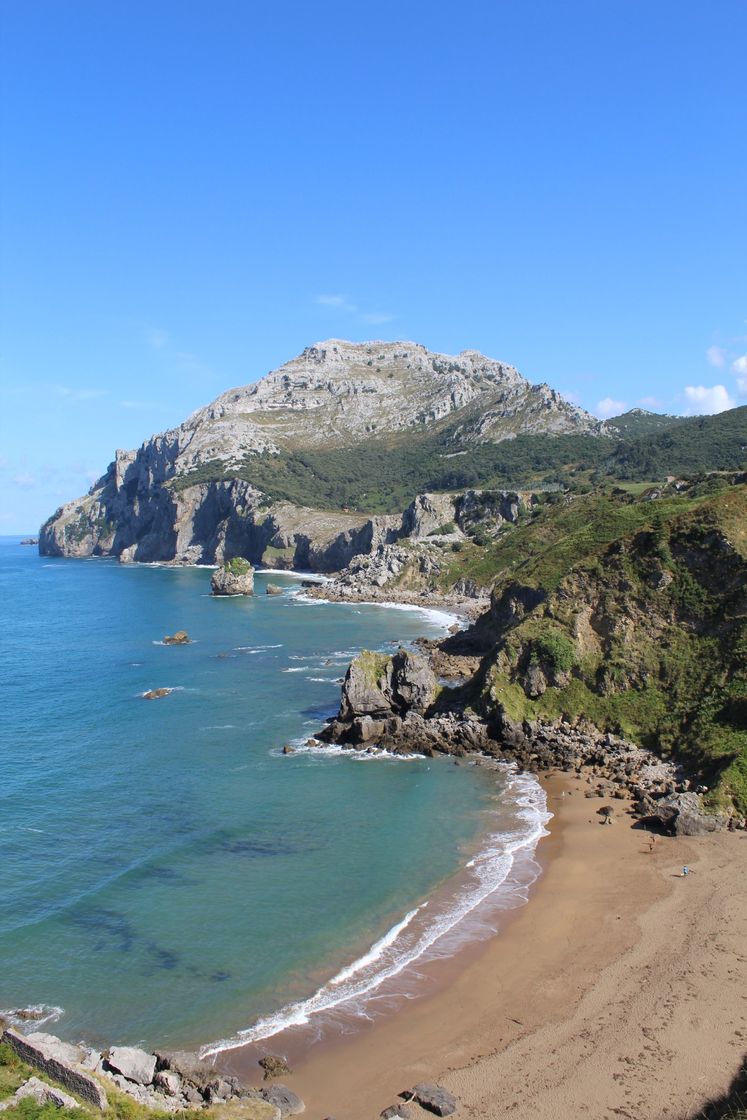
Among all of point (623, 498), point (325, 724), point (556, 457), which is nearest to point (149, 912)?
point (325, 724)

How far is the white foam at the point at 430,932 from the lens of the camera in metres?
23.0

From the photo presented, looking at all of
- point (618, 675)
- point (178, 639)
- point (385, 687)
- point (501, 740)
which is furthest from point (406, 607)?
point (618, 675)

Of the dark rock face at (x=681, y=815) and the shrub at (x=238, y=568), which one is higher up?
the shrub at (x=238, y=568)

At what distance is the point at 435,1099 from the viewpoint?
62.6 ft

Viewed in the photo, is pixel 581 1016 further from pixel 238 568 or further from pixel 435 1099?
pixel 238 568

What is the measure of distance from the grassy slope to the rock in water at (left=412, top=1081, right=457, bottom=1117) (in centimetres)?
2485

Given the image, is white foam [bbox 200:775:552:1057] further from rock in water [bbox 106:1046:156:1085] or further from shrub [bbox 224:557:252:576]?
shrub [bbox 224:557:252:576]

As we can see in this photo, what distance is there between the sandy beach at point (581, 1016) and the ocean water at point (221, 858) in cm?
181

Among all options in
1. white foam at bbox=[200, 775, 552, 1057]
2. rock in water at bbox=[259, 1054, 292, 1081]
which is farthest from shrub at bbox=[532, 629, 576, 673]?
rock in water at bbox=[259, 1054, 292, 1081]

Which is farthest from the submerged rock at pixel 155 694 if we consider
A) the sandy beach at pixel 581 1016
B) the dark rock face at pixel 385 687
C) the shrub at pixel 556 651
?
the sandy beach at pixel 581 1016

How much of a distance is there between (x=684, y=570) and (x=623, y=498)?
59113 mm

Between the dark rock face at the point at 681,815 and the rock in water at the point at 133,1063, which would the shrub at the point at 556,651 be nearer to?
the dark rock face at the point at 681,815

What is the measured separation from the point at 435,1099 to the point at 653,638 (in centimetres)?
3287

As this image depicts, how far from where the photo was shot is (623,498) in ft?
342
